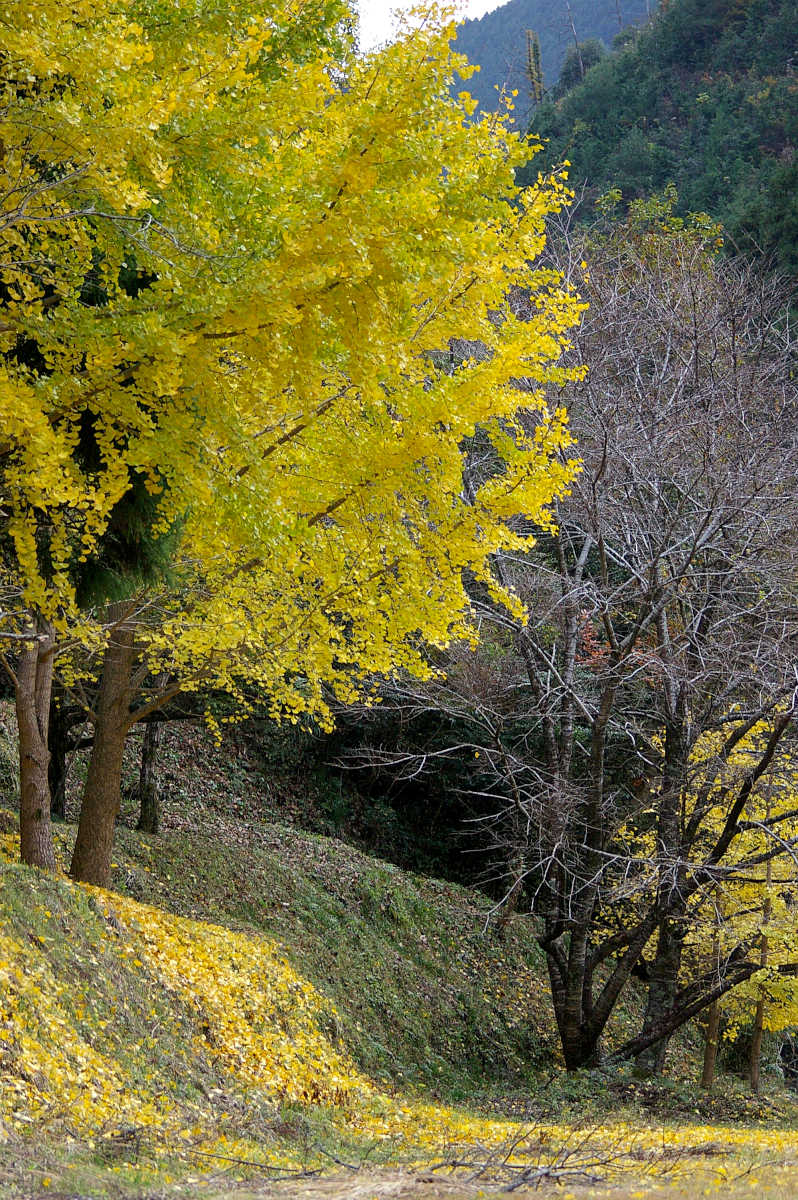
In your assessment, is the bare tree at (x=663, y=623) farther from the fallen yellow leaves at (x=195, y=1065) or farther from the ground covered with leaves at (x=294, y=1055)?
the fallen yellow leaves at (x=195, y=1065)

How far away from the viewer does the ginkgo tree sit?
3883mm

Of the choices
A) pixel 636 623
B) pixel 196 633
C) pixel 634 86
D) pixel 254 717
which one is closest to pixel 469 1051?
pixel 636 623

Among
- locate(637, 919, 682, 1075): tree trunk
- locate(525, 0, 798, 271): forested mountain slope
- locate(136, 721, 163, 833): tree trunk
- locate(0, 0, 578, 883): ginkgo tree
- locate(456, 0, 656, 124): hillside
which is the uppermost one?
locate(456, 0, 656, 124): hillside

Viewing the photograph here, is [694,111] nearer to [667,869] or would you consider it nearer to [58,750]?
[667,869]

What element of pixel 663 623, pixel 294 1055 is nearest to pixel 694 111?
pixel 663 623

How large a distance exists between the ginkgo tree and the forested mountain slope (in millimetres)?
25259

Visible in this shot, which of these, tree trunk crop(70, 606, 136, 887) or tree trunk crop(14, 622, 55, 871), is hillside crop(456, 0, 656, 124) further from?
tree trunk crop(14, 622, 55, 871)

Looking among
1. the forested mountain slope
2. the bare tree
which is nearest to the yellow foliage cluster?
the bare tree

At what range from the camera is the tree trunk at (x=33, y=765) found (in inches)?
333

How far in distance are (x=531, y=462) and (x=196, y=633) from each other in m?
2.63

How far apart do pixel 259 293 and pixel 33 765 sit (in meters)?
6.18

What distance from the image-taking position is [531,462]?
19.4ft

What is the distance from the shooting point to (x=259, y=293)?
151 inches

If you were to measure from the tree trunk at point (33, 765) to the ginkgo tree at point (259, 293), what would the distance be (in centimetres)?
236
